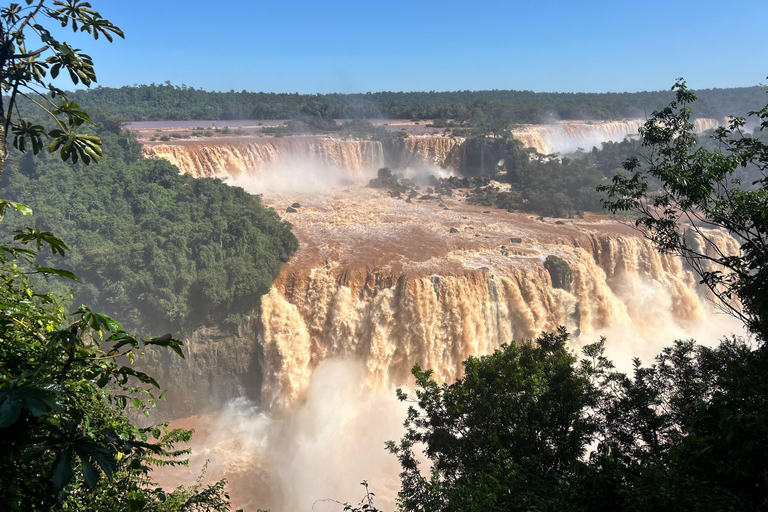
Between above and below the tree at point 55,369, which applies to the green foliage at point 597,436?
below

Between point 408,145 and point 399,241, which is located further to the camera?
point 408,145

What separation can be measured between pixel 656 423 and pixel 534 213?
Result: 22701 mm

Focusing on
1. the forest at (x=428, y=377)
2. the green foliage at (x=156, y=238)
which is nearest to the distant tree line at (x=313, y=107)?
the green foliage at (x=156, y=238)

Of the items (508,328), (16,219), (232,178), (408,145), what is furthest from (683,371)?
(408,145)

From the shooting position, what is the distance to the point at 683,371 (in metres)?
7.43

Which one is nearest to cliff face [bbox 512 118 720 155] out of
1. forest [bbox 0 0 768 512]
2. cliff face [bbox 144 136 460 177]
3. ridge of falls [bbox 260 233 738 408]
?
cliff face [bbox 144 136 460 177]

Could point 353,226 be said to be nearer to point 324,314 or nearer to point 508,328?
point 324,314

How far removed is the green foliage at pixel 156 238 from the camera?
1838 centimetres

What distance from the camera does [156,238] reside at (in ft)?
66.5

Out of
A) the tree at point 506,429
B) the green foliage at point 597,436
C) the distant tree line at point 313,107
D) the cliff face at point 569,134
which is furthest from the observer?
the distant tree line at point 313,107

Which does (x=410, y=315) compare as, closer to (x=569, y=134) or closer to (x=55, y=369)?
(x=55, y=369)

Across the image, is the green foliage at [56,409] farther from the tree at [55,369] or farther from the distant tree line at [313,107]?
the distant tree line at [313,107]

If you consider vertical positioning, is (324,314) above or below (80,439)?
below

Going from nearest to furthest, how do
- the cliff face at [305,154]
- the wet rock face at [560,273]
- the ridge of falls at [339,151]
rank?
the wet rock face at [560,273], the cliff face at [305,154], the ridge of falls at [339,151]
